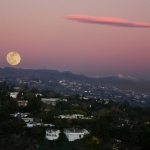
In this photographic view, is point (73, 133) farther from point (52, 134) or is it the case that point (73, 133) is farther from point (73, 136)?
point (52, 134)

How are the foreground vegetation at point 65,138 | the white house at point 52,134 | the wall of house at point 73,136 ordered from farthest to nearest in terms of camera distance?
the wall of house at point 73,136 < the white house at point 52,134 < the foreground vegetation at point 65,138

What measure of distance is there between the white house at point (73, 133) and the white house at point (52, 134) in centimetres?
59

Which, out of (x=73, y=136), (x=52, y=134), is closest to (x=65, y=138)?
(x=73, y=136)

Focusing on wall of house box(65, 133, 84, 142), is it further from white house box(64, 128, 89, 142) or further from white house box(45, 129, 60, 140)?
white house box(45, 129, 60, 140)

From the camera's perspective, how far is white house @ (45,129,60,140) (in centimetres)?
2368

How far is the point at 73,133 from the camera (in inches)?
940

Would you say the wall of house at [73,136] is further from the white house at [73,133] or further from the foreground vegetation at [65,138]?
the foreground vegetation at [65,138]

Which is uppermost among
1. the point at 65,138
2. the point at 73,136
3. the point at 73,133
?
the point at 73,133

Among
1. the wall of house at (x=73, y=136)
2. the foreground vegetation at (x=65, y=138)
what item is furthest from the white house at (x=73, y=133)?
the foreground vegetation at (x=65, y=138)

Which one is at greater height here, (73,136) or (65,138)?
(73,136)

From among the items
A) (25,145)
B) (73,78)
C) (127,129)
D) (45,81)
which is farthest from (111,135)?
(73,78)

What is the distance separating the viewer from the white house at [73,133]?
23.8 m

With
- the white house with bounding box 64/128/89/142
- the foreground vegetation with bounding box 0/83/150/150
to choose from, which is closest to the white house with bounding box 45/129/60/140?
the foreground vegetation with bounding box 0/83/150/150

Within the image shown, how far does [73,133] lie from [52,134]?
4.03 feet
